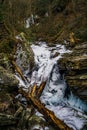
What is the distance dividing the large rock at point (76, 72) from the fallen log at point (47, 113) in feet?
4.47

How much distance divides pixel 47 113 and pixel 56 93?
6.11 ft

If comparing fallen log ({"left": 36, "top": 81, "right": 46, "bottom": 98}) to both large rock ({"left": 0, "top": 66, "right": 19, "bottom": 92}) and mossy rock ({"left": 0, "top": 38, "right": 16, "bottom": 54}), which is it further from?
mossy rock ({"left": 0, "top": 38, "right": 16, "bottom": 54})

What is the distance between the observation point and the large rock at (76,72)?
410 inches

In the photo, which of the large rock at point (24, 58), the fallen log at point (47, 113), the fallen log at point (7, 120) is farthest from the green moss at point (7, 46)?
the fallen log at point (7, 120)

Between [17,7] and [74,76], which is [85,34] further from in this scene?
[17,7]

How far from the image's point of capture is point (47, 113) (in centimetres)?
1003

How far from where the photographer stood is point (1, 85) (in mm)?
11094

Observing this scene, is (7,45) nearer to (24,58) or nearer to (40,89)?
(24,58)

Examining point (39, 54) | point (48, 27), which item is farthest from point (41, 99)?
point (48, 27)

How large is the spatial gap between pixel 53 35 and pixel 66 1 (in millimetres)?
5204

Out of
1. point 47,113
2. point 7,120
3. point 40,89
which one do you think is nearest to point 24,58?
point 40,89

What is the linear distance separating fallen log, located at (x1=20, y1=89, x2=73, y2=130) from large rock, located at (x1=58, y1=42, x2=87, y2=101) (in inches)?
53.6

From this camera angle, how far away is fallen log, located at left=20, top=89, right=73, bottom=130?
930cm

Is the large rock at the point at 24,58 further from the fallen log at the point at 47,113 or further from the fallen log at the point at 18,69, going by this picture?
the fallen log at the point at 47,113
